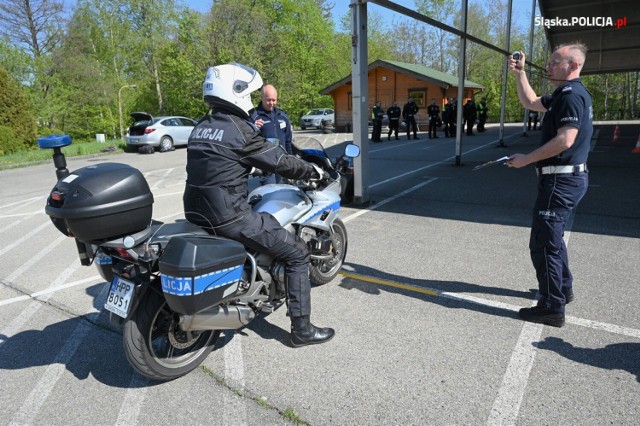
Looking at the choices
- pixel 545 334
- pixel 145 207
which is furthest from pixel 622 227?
pixel 145 207

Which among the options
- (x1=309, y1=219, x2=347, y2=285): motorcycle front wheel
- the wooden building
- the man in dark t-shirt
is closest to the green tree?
the wooden building

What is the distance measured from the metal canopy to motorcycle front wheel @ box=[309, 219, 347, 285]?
17.4 m

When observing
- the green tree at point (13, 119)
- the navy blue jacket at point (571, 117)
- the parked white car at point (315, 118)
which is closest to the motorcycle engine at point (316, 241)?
the navy blue jacket at point (571, 117)

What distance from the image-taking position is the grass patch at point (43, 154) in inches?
656

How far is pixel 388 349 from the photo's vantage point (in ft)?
10.2

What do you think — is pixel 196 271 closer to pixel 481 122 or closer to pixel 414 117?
pixel 414 117

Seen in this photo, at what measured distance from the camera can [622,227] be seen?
5770mm

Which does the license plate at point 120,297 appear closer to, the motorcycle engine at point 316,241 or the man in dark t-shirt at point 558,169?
the motorcycle engine at point 316,241

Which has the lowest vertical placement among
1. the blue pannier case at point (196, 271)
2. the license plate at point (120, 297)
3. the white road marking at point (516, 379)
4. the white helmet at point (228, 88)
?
the white road marking at point (516, 379)

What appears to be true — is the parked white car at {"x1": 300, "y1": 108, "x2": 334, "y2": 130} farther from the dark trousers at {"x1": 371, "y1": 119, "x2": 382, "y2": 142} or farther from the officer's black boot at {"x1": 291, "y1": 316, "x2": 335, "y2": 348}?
the officer's black boot at {"x1": 291, "y1": 316, "x2": 335, "y2": 348}

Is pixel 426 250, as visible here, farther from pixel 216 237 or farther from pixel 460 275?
pixel 216 237

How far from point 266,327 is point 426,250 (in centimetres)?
250

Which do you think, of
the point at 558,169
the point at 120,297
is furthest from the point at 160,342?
the point at 558,169

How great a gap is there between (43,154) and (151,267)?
19.3 meters
